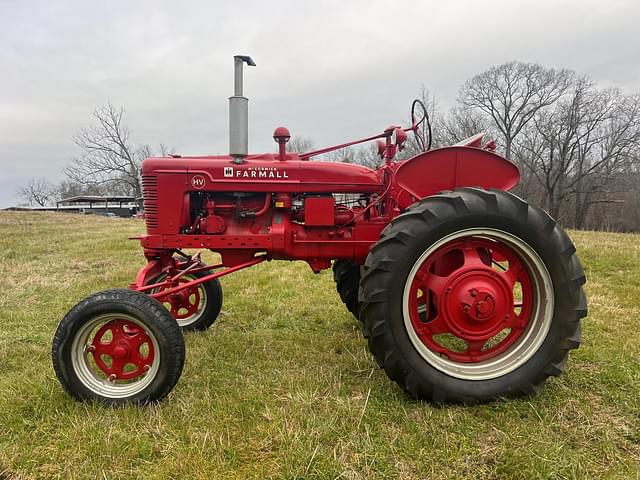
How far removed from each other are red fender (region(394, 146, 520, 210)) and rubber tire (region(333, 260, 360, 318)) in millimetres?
1198

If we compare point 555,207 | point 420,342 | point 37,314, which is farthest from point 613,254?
point 555,207

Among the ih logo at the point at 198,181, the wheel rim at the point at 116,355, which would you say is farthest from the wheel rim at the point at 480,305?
the ih logo at the point at 198,181

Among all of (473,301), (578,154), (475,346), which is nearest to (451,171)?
(473,301)

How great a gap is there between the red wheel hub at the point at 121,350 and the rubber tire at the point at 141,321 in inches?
4.5

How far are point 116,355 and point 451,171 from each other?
8.11 ft

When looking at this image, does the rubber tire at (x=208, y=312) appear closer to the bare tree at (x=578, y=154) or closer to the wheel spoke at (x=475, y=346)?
the wheel spoke at (x=475, y=346)

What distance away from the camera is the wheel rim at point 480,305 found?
2471 millimetres

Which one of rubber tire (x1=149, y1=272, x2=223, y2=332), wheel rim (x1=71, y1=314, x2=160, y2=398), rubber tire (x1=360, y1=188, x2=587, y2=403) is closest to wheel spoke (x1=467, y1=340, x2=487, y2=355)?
rubber tire (x1=360, y1=188, x2=587, y2=403)

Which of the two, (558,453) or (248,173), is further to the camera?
(248,173)

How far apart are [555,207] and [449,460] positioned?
3527 cm

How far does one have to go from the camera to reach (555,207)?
32344mm

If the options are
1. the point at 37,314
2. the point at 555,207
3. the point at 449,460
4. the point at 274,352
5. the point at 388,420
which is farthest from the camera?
the point at 555,207

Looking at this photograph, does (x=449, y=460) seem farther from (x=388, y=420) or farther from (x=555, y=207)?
(x=555, y=207)

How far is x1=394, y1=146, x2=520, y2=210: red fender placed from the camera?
114 inches
